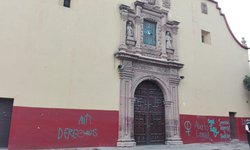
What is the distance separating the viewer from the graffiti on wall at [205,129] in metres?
10.7

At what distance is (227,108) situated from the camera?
12.5 m

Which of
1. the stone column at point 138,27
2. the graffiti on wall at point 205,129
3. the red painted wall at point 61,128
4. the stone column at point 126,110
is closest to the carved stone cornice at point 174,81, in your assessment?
the graffiti on wall at point 205,129

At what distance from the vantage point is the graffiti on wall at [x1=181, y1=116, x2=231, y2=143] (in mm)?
10742

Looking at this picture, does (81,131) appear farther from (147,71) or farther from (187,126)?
(187,126)

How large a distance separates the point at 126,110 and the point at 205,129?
15.7 ft

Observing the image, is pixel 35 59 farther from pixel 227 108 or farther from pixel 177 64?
pixel 227 108

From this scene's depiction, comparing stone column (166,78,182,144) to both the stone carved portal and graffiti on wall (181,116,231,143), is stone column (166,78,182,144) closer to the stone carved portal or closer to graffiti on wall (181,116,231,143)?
the stone carved portal

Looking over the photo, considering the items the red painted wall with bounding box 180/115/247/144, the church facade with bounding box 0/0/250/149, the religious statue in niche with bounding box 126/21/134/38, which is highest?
the religious statue in niche with bounding box 126/21/134/38

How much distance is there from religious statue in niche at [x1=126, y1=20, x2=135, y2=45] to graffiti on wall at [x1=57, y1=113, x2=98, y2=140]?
145 inches

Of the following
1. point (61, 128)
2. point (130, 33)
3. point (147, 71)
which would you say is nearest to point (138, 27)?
point (130, 33)

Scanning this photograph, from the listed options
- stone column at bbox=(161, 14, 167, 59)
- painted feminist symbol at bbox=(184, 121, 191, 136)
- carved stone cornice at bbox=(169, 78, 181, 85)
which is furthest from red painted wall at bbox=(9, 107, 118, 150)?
stone column at bbox=(161, 14, 167, 59)

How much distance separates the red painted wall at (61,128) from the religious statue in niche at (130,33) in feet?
10.5

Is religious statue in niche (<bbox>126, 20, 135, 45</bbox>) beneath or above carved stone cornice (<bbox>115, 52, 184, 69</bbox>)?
above

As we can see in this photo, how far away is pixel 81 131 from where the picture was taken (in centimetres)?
814
